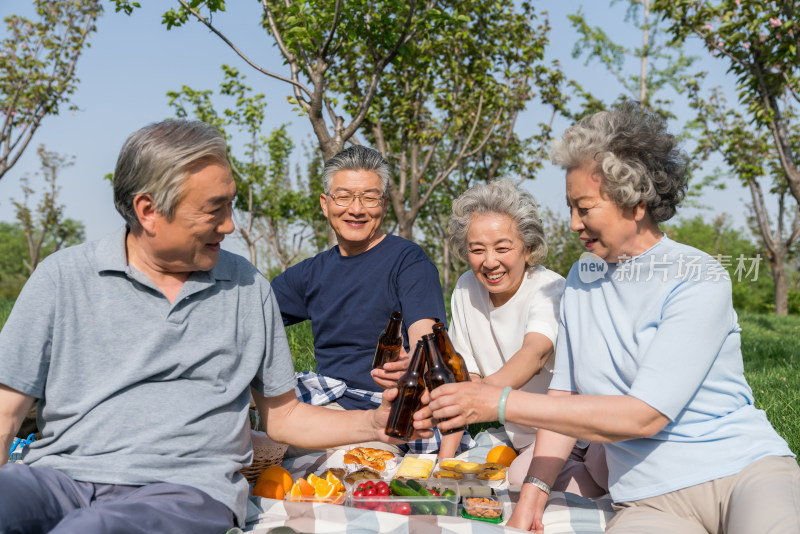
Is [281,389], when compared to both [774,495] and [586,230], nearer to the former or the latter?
[586,230]

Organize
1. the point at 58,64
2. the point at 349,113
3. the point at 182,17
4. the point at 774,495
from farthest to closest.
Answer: the point at 58,64 < the point at 349,113 < the point at 182,17 < the point at 774,495

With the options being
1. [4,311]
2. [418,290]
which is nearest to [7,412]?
[418,290]

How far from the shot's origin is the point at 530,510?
306 cm

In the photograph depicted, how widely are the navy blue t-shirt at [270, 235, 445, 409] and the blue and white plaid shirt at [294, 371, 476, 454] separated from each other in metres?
0.05

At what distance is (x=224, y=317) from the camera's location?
2762 millimetres

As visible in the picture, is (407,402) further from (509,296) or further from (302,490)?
(509,296)

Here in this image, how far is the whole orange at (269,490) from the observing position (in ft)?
11.4

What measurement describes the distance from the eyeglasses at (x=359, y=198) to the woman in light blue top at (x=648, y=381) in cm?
170

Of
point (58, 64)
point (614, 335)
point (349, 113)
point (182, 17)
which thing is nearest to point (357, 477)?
point (614, 335)

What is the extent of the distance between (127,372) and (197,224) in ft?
2.08

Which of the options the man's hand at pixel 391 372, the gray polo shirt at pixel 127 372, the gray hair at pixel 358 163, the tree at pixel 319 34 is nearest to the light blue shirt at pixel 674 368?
the man's hand at pixel 391 372

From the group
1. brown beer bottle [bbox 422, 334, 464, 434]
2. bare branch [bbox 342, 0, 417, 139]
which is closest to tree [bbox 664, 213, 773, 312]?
bare branch [bbox 342, 0, 417, 139]

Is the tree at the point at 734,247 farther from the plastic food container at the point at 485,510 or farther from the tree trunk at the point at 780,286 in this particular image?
the plastic food container at the point at 485,510

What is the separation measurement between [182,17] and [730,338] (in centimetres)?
712
